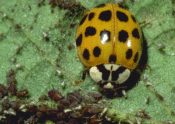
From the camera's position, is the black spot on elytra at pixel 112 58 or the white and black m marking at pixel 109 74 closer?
the black spot on elytra at pixel 112 58

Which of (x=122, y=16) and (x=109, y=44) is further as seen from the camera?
(x=122, y=16)

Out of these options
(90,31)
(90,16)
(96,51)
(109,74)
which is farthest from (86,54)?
(90,16)

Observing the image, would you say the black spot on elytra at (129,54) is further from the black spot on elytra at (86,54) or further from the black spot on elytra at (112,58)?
the black spot on elytra at (86,54)

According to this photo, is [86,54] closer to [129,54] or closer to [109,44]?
[109,44]

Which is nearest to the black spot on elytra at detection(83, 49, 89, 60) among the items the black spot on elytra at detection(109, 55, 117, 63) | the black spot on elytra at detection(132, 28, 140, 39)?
the black spot on elytra at detection(109, 55, 117, 63)

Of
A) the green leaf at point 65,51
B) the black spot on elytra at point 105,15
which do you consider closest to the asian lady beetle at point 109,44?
the black spot on elytra at point 105,15

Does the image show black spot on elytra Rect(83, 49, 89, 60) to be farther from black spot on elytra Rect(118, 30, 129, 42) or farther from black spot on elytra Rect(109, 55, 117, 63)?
black spot on elytra Rect(118, 30, 129, 42)

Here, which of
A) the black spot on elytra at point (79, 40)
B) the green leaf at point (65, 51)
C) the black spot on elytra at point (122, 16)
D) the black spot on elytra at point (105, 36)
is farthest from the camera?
the green leaf at point (65, 51)
